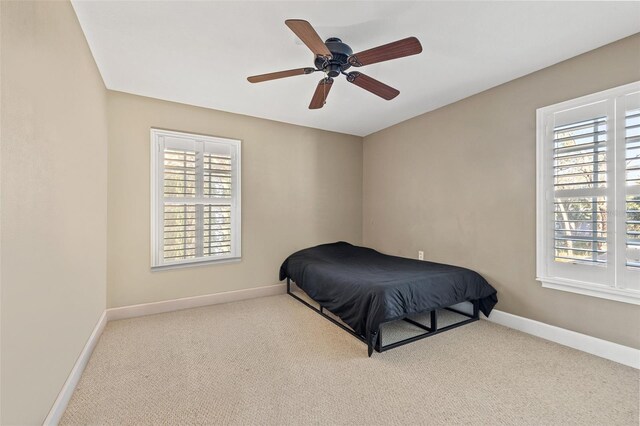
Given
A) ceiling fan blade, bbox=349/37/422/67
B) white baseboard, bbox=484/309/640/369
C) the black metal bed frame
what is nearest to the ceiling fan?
ceiling fan blade, bbox=349/37/422/67

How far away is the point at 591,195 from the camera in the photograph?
2.20 metres

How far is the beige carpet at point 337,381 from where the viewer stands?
157cm

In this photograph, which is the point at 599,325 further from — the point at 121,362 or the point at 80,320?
the point at 80,320

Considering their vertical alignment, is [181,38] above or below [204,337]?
above

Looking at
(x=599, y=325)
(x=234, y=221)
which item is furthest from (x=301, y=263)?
(x=599, y=325)

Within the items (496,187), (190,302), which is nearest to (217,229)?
(190,302)

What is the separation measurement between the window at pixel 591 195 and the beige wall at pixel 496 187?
10 cm

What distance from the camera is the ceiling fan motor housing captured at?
195 cm

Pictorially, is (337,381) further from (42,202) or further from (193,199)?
(193,199)

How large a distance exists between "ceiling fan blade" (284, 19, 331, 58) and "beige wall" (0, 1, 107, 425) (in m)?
1.15

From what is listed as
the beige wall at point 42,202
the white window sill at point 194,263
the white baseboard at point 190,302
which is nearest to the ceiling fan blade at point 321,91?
the beige wall at point 42,202

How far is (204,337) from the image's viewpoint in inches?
100

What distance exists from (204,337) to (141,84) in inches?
99.4

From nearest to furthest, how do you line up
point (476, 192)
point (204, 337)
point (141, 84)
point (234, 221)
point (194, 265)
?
1. point (204, 337)
2. point (141, 84)
3. point (476, 192)
4. point (194, 265)
5. point (234, 221)
